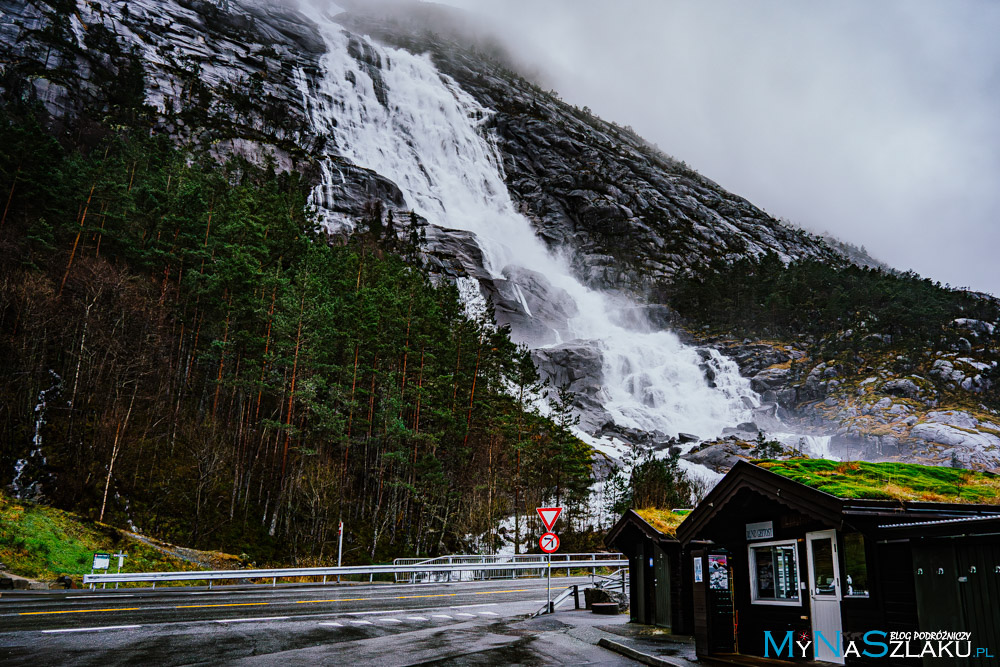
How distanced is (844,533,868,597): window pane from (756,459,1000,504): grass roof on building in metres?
0.79

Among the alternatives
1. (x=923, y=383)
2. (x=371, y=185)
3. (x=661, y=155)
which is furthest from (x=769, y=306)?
(x=661, y=155)

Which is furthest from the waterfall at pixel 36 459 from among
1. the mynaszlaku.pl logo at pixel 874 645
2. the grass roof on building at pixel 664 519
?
the mynaszlaku.pl logo at pixel 874 645

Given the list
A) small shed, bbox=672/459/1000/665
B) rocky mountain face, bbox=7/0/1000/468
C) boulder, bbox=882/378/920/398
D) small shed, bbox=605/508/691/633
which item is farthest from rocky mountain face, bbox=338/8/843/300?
small shed, bbox=672/459/1000/665

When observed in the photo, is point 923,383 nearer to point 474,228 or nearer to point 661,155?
point 474,228

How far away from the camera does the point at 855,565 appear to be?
31.1 ft

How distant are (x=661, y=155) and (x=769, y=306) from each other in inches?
3343

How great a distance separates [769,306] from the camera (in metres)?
111

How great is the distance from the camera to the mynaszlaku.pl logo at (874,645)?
7.04 meters

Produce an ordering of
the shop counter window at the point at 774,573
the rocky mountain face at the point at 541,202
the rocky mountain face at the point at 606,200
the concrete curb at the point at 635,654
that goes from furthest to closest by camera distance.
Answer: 1. the rocky mountain face at the point at 606,200
2. the rocky mountain face at the point at 541,202
3. the shop counter window at the point at 774,573
4. the concrete curb at the point at 635,654

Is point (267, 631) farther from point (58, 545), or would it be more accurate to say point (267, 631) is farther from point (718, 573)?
point (58, 545)

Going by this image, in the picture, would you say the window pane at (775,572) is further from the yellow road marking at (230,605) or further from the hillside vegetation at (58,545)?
the hillside vegetation at (58,545)

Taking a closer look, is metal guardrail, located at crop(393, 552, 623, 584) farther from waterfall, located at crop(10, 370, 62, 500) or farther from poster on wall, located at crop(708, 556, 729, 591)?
poster on wall, located at crop(708, 556, 729, 591)

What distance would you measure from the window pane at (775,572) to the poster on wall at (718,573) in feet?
1.75

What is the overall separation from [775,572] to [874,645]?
104 inches
